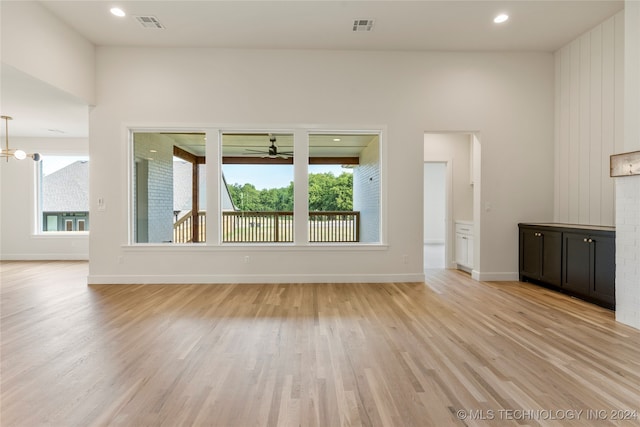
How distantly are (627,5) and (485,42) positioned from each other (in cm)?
169

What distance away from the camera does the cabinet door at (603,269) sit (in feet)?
11.8

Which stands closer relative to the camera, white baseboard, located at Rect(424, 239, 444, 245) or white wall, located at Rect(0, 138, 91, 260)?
white wall, located at Rect(0, 138, 91, 260)

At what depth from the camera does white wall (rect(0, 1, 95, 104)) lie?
133 inches

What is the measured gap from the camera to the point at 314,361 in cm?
241

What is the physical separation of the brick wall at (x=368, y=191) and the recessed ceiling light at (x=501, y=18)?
7.07 feet

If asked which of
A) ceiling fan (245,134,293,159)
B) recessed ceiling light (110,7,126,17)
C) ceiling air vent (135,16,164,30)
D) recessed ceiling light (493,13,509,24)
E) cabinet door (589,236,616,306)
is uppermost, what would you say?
recessed ceiling light (493,13,509,24)

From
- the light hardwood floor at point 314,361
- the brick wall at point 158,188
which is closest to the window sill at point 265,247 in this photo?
the brick wall at point 158,188

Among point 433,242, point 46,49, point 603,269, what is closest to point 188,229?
point 46,49

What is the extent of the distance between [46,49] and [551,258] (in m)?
7.21

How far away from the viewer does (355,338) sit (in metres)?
2.84

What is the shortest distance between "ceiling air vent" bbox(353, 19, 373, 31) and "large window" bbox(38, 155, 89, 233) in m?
6.93

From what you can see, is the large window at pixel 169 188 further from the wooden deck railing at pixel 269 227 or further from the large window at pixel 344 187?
the large window at pixel 344 187

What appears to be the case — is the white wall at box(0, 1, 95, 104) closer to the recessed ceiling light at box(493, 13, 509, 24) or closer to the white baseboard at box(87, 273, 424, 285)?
the white baseboard at box(87, 273, 424, 285)

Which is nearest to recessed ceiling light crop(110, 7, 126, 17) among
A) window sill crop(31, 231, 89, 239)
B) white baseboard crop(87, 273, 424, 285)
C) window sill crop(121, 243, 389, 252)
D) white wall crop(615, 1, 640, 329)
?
window sill crop(121, 243, 389, 252)
